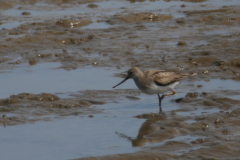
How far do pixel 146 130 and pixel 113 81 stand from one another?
10.5 ft

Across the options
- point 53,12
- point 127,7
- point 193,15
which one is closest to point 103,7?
point 127,7

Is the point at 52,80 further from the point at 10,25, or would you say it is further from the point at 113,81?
the point at 10,25

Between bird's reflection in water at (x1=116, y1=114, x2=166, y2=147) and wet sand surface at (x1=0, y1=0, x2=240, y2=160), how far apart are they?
0.05ft

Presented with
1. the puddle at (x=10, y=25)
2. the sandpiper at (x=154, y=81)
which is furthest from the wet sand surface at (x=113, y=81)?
the sandpiper at (x=154, y=81)

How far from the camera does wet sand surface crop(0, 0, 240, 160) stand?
21.4ft

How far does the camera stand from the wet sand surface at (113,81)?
6.53 meters

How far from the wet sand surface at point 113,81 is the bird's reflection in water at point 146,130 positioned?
0.05 ft

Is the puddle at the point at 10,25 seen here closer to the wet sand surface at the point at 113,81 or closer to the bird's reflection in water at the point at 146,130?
the wet sand surface at the point at 113,81

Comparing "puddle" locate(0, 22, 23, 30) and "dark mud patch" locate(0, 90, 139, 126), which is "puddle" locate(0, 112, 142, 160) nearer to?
"dark mud patch" locate(0, 90, 139, 126)

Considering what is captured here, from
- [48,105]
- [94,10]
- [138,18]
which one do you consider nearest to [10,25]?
[94,10]

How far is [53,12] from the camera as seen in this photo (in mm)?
17938

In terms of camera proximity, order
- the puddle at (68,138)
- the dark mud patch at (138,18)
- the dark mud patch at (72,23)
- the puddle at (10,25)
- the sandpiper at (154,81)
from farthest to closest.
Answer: the dark mud patch at (138,18) → the dark mud patch at (72,23) → the puddle at (10,25) → the sandpiper at (154,81) → the puddle at (68,138)

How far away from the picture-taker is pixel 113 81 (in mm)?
10289

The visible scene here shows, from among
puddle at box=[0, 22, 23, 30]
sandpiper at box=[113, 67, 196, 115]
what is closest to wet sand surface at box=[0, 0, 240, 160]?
puddle at box=[0, 22, 23, 30]
